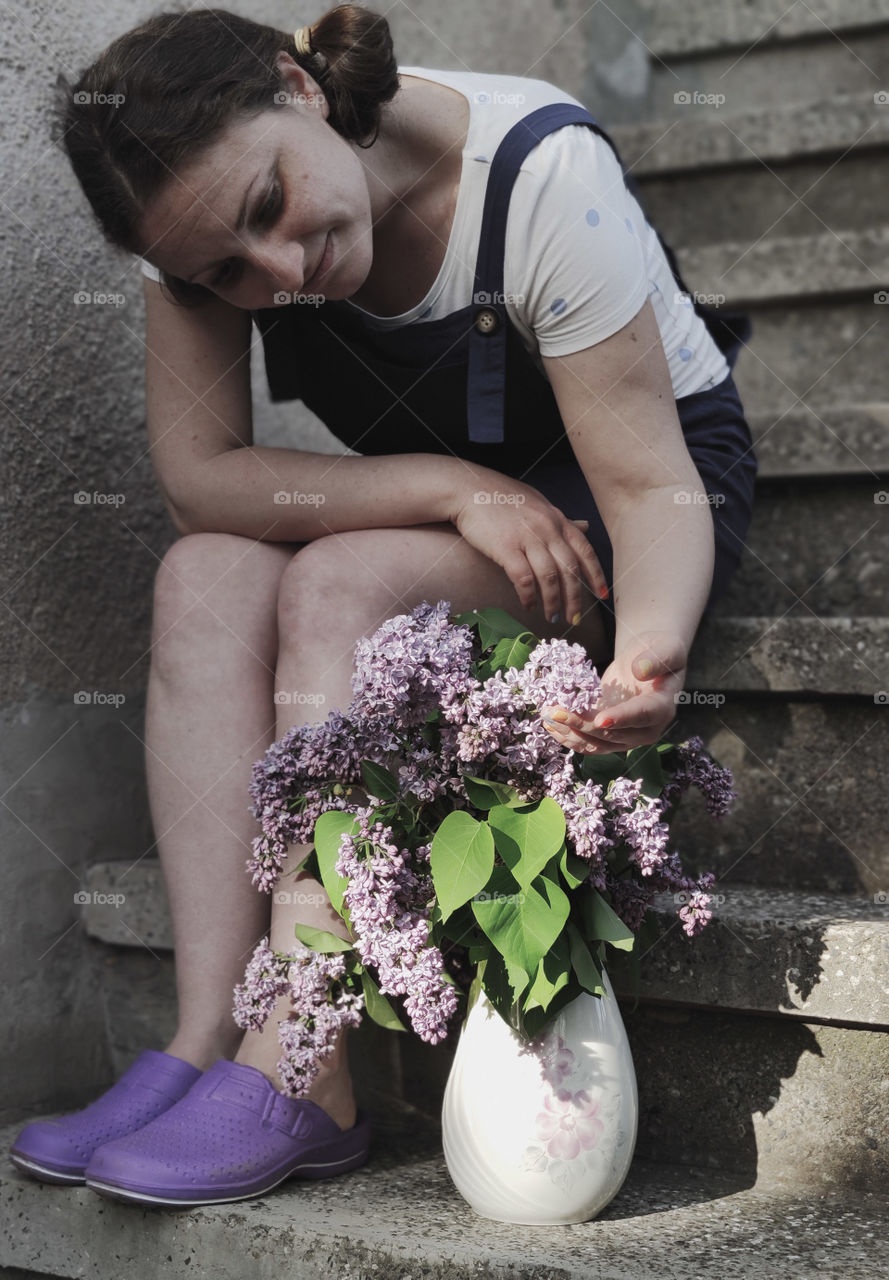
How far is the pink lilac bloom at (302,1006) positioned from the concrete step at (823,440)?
0.79 m

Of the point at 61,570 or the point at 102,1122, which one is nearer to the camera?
the point at 102,1122

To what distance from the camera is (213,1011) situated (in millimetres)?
1012

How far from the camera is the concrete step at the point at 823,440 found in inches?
54.7

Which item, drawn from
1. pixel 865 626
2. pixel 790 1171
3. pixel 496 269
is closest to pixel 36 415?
pixel 496 269

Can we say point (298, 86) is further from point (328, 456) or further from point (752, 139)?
point (752, 139)

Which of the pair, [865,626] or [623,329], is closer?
[623,329]

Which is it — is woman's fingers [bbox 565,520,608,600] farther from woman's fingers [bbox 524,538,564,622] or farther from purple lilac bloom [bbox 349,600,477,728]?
purple lilac bloom [bbox 349,600,477,728]

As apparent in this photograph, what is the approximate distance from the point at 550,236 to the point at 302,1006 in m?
0.63

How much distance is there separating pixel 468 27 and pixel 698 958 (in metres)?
1.74

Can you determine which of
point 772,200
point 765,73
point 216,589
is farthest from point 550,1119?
point 765,73

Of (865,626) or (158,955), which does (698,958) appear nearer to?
(865,626)

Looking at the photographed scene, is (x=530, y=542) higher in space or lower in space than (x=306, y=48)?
lower

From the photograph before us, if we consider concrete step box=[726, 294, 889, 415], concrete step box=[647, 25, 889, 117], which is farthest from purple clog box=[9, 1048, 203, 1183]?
concrete step box=[647, 25, 889, 117]

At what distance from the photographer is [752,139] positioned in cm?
180
